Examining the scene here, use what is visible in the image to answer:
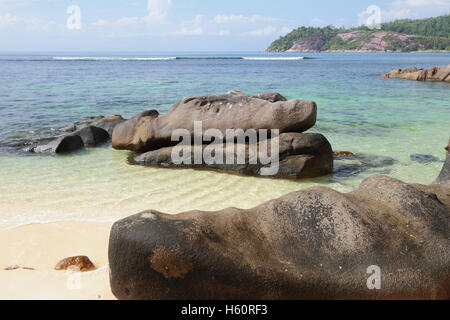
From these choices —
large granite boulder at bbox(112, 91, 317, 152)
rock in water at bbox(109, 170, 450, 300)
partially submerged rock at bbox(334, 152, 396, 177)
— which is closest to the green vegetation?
partially submerged rock at bbox(334, 152, 396, 177)

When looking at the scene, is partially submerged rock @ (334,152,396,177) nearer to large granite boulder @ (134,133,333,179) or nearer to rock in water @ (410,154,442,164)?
large granite boulder @ (134,133,333,179)

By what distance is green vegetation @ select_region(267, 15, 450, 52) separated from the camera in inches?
5246

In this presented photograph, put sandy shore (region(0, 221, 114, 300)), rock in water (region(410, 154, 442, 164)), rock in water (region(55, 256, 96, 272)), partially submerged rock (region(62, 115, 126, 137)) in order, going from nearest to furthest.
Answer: sandy shore (region(0, 221, 114, 300)) < rock in water (region(55, 256, 96, 272)) < rock in water (region(410, 154, 442, 164)) < partially submerged rock (region(62, 115, 126, 137))

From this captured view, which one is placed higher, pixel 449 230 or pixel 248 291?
pixel 449 230

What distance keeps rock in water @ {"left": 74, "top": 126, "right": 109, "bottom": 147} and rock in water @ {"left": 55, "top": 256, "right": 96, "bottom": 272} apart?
6193 mm

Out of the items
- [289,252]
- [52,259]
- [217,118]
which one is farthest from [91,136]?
[289,252]

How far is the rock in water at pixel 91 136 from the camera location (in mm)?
9797

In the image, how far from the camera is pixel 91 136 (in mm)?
9828

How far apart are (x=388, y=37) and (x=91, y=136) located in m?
151

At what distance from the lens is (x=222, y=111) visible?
7957 mm

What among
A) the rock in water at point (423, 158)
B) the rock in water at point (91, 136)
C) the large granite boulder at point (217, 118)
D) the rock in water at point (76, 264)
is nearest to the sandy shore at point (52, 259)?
the rock in water at point (76, 264)
